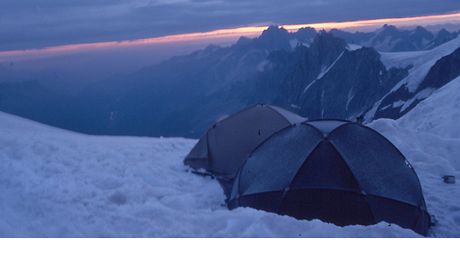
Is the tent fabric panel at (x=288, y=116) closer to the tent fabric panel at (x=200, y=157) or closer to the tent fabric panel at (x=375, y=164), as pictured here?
the tent fabric panel at (x=200, y=157)

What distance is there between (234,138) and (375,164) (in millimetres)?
4828

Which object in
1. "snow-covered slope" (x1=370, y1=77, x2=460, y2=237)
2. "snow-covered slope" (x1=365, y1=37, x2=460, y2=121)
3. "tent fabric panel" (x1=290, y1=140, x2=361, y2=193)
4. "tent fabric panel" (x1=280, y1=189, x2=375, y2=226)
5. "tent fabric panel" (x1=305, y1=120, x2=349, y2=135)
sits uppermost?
"tent fabric panel" (x1=305, y1=120, x2=349, y2=135)

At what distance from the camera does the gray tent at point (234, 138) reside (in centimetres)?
1256

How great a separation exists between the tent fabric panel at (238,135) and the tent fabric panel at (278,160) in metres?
2.40

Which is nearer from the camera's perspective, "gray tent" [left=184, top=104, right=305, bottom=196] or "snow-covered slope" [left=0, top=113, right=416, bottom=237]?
"snow-covered slope" [left=0, top=113, right=416, bottom=237]

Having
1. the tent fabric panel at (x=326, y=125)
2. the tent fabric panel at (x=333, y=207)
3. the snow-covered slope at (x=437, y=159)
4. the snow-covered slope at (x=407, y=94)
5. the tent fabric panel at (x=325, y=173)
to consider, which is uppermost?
the tent fabric panel at (x=326, y=125)

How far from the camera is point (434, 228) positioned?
8750mm

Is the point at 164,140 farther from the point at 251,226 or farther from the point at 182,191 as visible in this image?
the point at 251,226

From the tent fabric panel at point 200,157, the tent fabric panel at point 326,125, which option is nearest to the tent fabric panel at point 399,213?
the tent fabric panel at point 326,125

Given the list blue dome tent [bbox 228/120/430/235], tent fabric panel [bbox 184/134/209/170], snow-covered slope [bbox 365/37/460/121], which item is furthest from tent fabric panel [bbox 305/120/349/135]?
snow-covered slope [bbox 365/37/460/121]

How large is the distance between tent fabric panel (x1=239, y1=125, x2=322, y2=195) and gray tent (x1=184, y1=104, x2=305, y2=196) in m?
2.37

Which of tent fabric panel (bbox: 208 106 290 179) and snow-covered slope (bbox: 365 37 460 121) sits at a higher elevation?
tent fabric panel (bbox: 208 106 290 179)

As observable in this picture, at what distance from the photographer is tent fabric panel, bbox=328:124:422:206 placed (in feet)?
28.1

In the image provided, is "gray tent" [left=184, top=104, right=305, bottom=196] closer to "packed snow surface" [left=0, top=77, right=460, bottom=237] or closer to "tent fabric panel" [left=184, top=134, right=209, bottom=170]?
"tent fabric panel" [left=184, top=134, right=209, bottom=170]
